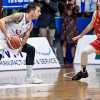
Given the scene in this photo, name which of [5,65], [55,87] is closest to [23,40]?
[55,87]


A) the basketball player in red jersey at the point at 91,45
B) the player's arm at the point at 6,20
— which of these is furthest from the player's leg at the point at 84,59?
the player's arm at the point at 6,20

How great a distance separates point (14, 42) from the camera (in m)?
10.1

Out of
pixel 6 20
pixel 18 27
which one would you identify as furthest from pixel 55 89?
pixel 6 20

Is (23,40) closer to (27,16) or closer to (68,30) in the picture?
(27,16)

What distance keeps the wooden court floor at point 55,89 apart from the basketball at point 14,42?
823mm

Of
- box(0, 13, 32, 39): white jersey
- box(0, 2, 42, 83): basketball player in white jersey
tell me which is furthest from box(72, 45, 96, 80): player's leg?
box(0, 13, 32, 39): white jersey

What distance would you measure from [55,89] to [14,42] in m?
1.30

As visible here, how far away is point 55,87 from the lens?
10102mm

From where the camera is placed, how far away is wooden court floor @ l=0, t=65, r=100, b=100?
29.2ft

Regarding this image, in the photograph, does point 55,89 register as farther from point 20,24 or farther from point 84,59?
point 20,24

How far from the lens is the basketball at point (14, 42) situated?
1010 centimetres

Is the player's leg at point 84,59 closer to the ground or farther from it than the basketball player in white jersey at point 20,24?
closer to the ground

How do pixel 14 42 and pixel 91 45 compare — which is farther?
pixel 91 45

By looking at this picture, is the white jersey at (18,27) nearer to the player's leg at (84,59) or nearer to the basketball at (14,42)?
the basketball at (14,42)
